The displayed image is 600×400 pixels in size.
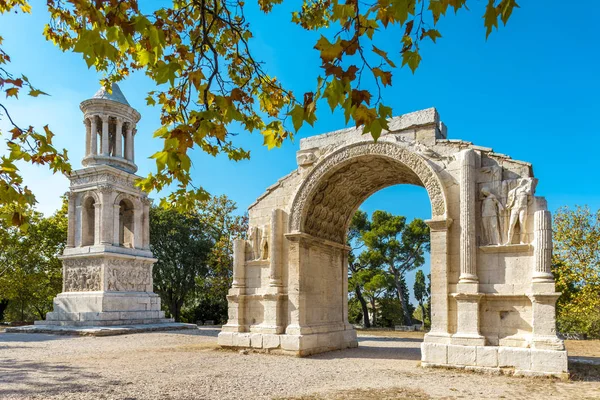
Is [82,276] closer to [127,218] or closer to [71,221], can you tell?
[71,221]

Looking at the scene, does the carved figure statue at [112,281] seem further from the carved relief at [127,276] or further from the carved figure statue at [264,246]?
the carved figure statue at [264,246]

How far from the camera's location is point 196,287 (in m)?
31.2

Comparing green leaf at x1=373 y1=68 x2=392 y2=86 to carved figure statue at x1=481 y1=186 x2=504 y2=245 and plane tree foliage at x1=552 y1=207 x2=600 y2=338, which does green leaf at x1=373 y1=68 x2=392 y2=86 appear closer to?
carved figure statue at x1=481 y1=186 x2=504 y2=245

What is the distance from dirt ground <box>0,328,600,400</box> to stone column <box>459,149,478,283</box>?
82.1 inches

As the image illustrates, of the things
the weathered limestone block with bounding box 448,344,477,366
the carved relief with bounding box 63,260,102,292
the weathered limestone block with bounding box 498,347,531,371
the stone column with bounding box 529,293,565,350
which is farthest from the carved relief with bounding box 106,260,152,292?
the stone column with bounding box 529,293,565,350

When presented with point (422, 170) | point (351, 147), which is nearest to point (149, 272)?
point (351, 147)

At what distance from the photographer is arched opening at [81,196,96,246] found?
847 inches

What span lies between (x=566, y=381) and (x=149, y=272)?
18.5 meters

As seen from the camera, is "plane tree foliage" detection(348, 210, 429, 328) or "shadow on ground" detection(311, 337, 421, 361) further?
"plane tree foliage" detection(348, 210, 429, 328)

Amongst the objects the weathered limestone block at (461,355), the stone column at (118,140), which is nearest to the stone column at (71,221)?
the stone column at (118,140)

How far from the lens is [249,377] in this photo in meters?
8.81

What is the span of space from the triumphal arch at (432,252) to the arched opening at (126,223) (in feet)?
36.6

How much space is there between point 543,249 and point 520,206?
3.24ft

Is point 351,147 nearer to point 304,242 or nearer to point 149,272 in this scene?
point 304,242
